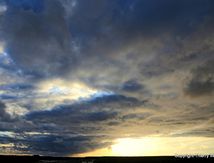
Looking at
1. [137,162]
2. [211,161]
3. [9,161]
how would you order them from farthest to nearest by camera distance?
1. [9,161]
2. [137,162]
3. [211,161]

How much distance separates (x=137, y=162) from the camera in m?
95.2

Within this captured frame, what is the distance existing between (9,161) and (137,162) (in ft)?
135

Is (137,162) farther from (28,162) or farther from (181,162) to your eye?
(28,162)

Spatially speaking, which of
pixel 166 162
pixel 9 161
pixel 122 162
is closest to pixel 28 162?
pixel 9 161

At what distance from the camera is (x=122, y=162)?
316ft

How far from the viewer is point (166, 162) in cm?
8669

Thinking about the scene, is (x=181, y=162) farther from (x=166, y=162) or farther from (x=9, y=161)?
(x=9, y=161)

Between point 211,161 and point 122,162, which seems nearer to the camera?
point 211,161

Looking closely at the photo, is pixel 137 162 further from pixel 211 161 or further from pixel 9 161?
pixel 9 161

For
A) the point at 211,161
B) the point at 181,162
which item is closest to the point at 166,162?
the point at 181,162

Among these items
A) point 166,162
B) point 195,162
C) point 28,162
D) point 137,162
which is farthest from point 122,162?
point 28,162

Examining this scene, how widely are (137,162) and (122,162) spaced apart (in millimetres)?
4244

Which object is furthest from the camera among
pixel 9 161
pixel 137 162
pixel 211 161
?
pixel 9 161

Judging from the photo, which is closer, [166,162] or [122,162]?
[166,162]
